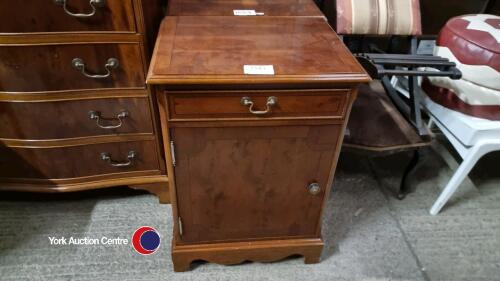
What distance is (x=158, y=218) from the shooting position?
50.6 inches

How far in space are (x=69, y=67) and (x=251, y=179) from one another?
61cm

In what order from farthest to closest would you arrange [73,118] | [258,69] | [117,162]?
[117,162]
[73,118]
[258,69]

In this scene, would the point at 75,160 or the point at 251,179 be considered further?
the point at 75,160

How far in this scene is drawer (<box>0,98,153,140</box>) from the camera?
99 cm

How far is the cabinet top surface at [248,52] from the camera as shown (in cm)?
71

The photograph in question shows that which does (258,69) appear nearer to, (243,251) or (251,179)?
(251,179)

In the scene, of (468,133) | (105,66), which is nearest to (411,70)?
(468,133)

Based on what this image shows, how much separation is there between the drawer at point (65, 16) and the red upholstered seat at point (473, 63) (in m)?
1.05

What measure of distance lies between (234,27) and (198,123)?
1.11ft

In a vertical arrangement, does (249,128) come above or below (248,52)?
below

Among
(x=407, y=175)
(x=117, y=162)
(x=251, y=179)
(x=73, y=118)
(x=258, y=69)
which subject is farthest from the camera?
(x=407, y=175)

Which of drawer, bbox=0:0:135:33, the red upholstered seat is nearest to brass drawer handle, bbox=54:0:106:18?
drawer, bbox=0:0:135:33

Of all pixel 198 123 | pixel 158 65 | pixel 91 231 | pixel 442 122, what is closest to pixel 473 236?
pixel 442 122

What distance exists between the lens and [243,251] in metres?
1.07
